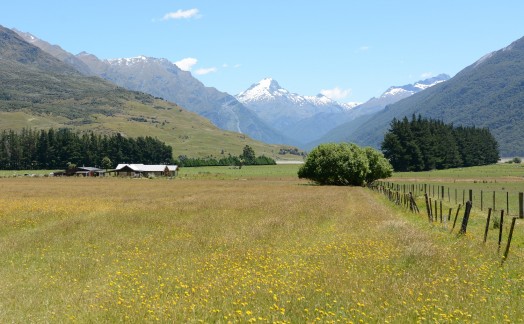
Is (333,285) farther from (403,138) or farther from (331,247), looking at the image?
(403,138)

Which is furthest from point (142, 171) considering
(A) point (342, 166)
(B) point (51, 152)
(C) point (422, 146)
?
(C) point (422, 146)

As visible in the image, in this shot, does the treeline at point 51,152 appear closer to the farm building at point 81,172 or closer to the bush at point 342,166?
the farm building at point 81,172

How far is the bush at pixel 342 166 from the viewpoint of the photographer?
91062 millimetres

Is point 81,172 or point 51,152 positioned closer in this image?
point 81,172

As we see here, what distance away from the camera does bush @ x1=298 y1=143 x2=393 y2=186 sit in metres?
91.1

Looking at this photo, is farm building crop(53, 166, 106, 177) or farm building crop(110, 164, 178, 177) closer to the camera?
farm building crop(53, 166, 106, 177)

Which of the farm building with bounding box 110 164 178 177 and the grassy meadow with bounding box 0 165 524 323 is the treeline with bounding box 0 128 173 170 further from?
the grassy meadow with bounding box 0 165 524 323

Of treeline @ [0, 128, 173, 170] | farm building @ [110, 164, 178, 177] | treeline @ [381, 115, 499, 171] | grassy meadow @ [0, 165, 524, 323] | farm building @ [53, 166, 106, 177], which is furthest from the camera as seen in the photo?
treeline @ [0, 128, 173, 170]

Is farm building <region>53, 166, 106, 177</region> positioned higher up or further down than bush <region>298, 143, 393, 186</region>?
further down

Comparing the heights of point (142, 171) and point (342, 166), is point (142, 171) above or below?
below

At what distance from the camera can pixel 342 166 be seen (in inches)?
3573

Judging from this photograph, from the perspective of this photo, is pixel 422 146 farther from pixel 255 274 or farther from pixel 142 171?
pixel 255 274

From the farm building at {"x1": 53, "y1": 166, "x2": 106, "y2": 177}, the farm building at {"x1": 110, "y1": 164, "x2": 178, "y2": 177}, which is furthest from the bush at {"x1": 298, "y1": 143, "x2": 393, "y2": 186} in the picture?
the farm building at {"x1": 53, "y1": 166, "x2": 106, "y2": 177}

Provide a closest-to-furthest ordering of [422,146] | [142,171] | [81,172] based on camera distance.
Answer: [81,172] < [422,146] < [142,171]
